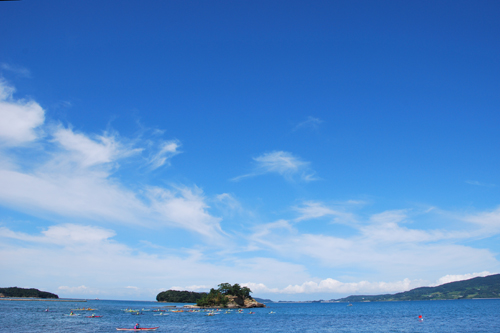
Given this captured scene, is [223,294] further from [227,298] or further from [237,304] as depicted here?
[237,304]

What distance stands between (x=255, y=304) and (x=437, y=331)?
467 ft

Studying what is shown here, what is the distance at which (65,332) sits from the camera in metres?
63.7

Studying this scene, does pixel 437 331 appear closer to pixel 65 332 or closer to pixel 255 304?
pixel 65 332

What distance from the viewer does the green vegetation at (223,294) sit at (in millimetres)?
172875

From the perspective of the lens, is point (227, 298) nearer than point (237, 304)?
Yes

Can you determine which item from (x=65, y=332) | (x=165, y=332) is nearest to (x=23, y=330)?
(x=65, y=332)

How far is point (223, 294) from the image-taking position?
178 m

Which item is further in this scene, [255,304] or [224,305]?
[255,304]

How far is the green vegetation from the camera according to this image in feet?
567

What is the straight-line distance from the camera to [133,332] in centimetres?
6606

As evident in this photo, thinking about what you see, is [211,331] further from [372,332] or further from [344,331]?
[372,332]

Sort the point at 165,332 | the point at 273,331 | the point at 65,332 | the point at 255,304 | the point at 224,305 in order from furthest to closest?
1. the point at 255,304
2. the point at 224,305
3. the point at 273,331
4. the point at 165,332
5. the point at 65,332

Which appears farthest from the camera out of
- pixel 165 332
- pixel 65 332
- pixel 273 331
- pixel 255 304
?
pixel 255 304

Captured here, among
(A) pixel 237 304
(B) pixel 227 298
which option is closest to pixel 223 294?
(B) pixel 227 298
